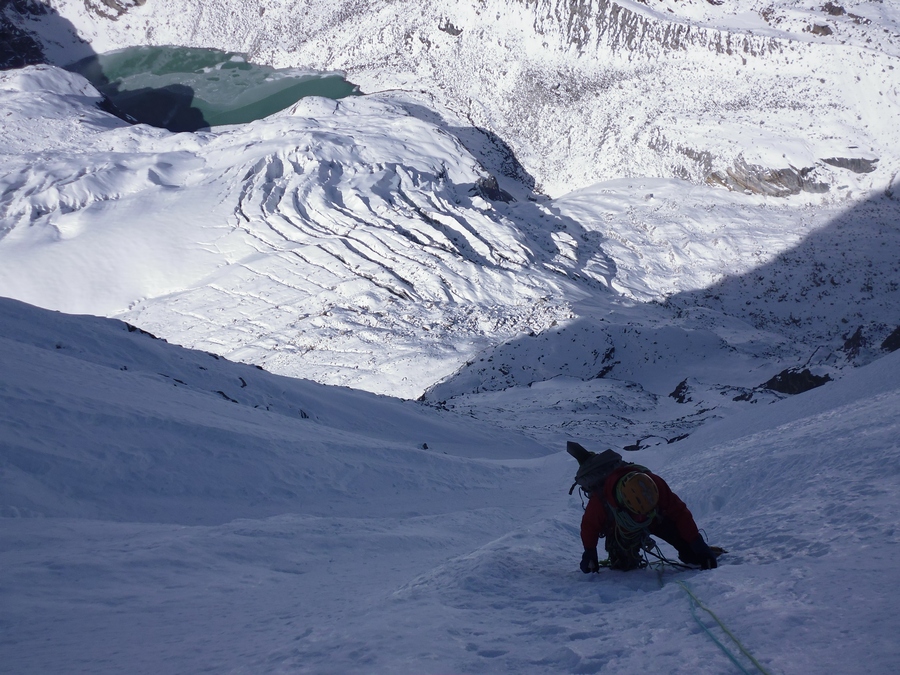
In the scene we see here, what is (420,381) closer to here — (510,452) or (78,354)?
(510,452)

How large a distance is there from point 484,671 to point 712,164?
34.6 metres

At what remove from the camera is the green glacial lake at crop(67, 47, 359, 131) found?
1782 inches

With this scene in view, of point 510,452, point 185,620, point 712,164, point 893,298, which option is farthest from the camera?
point 712,164

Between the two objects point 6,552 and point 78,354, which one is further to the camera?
point 78,354

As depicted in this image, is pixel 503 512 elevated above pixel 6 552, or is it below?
below

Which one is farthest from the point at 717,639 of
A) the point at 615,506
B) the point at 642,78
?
the point at 642,78

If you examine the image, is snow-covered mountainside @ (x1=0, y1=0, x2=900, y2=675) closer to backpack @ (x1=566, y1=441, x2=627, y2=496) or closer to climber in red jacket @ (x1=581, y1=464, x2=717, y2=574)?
climber in red jacket @ (x1=581, y1=464, x2=717, y2=574)

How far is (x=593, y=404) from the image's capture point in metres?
18.5

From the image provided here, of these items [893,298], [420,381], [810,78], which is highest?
[810,78]

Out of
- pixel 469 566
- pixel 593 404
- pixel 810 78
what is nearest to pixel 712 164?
pixel 810 78

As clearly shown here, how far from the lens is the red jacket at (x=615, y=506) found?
12.5 feet

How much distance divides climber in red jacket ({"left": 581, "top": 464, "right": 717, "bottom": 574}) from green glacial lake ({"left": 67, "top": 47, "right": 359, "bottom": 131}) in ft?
146

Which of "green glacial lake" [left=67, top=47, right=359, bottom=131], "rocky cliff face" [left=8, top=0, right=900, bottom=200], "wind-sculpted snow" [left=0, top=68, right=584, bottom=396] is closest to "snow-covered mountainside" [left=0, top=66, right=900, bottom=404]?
"wind-sculpted snow" [left=0, top=68, right=584, bottom=396]

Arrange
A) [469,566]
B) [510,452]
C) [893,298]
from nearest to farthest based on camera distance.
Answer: [469,566] → [510,452] → [893,298]
